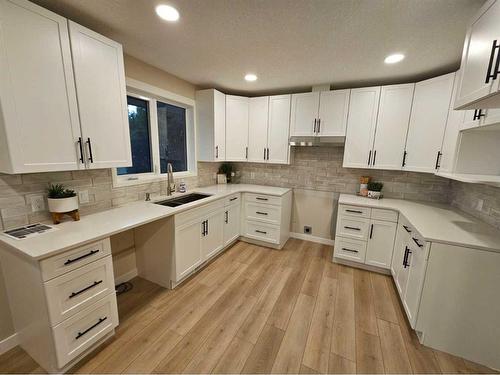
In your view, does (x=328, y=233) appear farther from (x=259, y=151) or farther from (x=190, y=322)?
(x=190, y=322)

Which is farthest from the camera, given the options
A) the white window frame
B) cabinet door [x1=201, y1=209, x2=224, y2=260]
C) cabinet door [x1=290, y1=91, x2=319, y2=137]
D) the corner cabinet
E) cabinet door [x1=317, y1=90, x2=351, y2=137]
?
cabinet door [x1=290, y1=91, x2=319, y2=137]

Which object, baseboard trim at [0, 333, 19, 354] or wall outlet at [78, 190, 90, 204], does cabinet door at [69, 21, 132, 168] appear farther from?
baseboard trim at [0, 333, 19, 354]

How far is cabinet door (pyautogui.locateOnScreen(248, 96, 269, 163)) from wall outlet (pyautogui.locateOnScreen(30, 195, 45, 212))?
259 cm

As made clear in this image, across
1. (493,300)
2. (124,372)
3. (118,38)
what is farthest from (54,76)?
(493,300)

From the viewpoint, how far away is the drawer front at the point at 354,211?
2.58m

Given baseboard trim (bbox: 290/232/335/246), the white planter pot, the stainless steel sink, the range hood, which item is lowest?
baseboard trim (bbox: 290/232/335/246)

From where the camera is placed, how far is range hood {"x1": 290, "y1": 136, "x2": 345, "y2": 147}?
2.85m

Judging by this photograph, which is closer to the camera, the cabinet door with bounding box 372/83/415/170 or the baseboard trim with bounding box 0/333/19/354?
the baseboard trim with bounding box 0/333/19/354

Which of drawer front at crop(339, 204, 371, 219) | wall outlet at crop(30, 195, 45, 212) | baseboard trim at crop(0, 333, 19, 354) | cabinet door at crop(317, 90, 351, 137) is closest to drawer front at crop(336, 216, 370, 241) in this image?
drawer front at crop(339, 204, 371, 219)

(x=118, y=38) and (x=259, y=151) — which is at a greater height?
(x=118, y=38)

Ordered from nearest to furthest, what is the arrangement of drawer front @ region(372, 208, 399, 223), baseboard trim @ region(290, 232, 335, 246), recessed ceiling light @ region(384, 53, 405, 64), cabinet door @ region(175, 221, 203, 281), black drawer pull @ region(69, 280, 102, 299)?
black drawer pull @ region(69, 280, 102, 299) < recessed ceiling light @ region(384, 53, 405, 64) < cabinet door @ region(175, 221, 203, 281) < drawer front @ region(372, 208, 399, 223) < baseboard trim @ region(290, 232, 335, 246)

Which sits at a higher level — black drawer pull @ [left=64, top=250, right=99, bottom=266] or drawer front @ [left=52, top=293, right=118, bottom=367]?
black drawer pull @ [left=64, top=250, right=99, bottom=266]

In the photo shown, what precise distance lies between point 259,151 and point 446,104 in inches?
92.5

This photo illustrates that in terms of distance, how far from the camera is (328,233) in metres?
3.41
